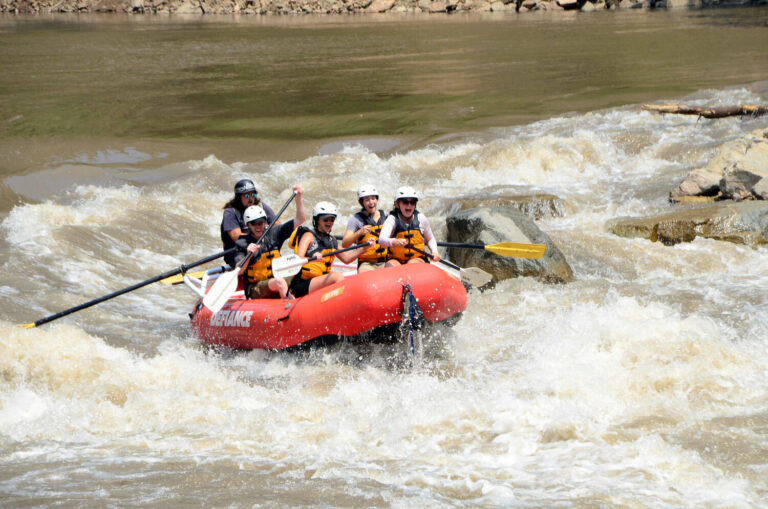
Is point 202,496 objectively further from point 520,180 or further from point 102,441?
point 520,180

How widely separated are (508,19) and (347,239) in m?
46.7

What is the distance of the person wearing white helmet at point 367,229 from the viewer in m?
7.77

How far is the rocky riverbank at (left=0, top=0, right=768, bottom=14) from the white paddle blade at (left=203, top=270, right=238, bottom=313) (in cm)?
5129

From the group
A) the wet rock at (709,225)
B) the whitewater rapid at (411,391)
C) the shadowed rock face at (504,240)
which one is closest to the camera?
the whitewater rapid at (411,391)

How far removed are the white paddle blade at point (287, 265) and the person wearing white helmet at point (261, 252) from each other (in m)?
0.23

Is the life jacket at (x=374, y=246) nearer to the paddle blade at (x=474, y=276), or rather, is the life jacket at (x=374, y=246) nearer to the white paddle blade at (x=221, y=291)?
the paddle blade at (x=474, y=276)

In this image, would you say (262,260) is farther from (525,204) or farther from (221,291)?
(525,204)

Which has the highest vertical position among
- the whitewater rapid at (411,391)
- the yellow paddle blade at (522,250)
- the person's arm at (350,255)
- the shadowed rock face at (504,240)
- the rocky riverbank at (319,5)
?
the rocky riverbank at (319,5)

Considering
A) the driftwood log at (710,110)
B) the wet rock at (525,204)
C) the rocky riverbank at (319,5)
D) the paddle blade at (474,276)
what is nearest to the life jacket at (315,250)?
the paddle blade at (474,276)

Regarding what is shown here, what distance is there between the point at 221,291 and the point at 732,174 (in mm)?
7222

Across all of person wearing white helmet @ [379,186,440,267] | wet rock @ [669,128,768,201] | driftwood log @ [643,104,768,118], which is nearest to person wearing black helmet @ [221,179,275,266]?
person wearing white helmet @ [379,186,440,267]

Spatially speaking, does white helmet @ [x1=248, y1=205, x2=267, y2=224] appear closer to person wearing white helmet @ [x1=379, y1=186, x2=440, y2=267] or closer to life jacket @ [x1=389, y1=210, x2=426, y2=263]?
person wearing white helmet @ [x1=379, y1=186, x2=440, y2=267]

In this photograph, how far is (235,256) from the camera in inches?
312

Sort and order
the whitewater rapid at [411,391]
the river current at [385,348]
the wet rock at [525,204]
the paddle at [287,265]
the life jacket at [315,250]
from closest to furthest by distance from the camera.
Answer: the whitewater rapid at [411,391], the river current at [385,348], the paddle at [287,265], the life jacket at [315,250], the wet rock at [525,204]
